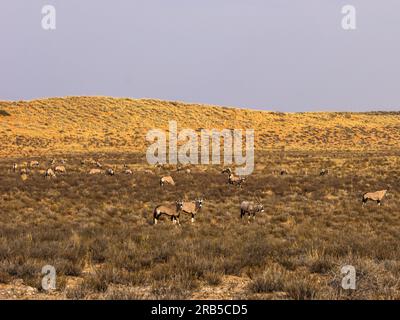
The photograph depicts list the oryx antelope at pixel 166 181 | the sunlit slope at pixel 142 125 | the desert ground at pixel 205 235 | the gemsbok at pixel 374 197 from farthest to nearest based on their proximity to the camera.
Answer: the sunlit slope at pixel 142 125
the oryx antelope at pixel 166 181
the gemsbok at pixel 374 197
the desert ground at pixel 205 235

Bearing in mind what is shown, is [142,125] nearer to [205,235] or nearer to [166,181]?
[166,181]

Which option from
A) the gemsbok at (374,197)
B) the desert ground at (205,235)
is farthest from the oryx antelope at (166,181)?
the gemsbok at (374,197)

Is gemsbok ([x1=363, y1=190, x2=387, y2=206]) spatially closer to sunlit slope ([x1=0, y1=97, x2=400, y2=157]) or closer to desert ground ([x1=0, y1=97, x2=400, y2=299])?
desert ground ([x1=0, y1=97, x2=400, y2=299])

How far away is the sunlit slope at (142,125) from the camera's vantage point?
68312 millimetres

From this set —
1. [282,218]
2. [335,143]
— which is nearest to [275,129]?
[335,143]

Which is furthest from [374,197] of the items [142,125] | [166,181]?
[142,125]

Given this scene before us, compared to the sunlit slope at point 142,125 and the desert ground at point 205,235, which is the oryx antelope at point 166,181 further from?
the sunlit slope at point 142,125

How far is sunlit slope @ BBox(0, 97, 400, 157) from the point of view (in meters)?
68.3

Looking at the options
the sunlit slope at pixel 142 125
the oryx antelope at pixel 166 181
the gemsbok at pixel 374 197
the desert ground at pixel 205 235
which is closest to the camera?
the desert ground at pixel 205 235

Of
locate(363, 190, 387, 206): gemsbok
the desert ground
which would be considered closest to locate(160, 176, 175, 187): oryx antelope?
the desert ground

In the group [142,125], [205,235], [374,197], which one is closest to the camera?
[205,235]

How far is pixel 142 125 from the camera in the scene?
85.2 meters

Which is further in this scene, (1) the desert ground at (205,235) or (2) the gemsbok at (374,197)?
(2) the gemsbok at (374,197)

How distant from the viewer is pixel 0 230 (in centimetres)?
1249
